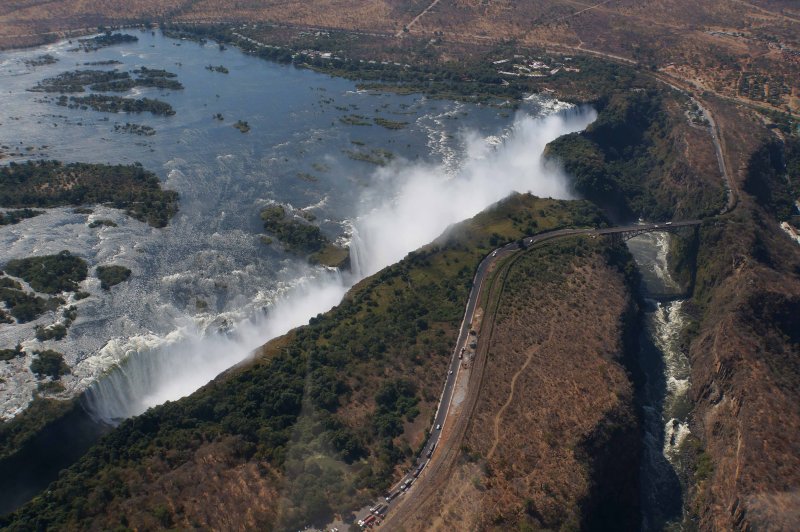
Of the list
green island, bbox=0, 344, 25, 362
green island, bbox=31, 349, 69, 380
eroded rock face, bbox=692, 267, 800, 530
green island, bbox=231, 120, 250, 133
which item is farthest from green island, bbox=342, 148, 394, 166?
green island, bbox=0, 344, 25, 362

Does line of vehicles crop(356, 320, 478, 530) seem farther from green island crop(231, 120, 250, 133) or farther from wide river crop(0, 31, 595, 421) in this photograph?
green island crop(231, 120, 250, 133)

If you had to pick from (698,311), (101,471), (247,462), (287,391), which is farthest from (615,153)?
(101,471)

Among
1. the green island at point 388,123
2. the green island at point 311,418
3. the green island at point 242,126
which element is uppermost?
the green island at point 242,126

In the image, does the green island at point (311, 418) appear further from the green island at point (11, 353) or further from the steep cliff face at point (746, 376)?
the steep cliff face at point (746, 376)

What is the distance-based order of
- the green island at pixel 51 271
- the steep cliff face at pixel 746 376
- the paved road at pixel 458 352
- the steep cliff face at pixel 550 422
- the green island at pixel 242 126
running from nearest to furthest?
the steep cliff face at pixel 550 422, the paved road at pixel 458 352, the steep cliff face at pixel 746 376, the green island at pixel 51 271, the green island at pixel 242 126

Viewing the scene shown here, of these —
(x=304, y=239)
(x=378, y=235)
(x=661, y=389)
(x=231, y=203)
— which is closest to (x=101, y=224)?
(x=231, y=203)

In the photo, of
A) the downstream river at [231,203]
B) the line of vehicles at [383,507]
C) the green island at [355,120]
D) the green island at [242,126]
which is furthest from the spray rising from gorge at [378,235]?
the green island at [242,126]
